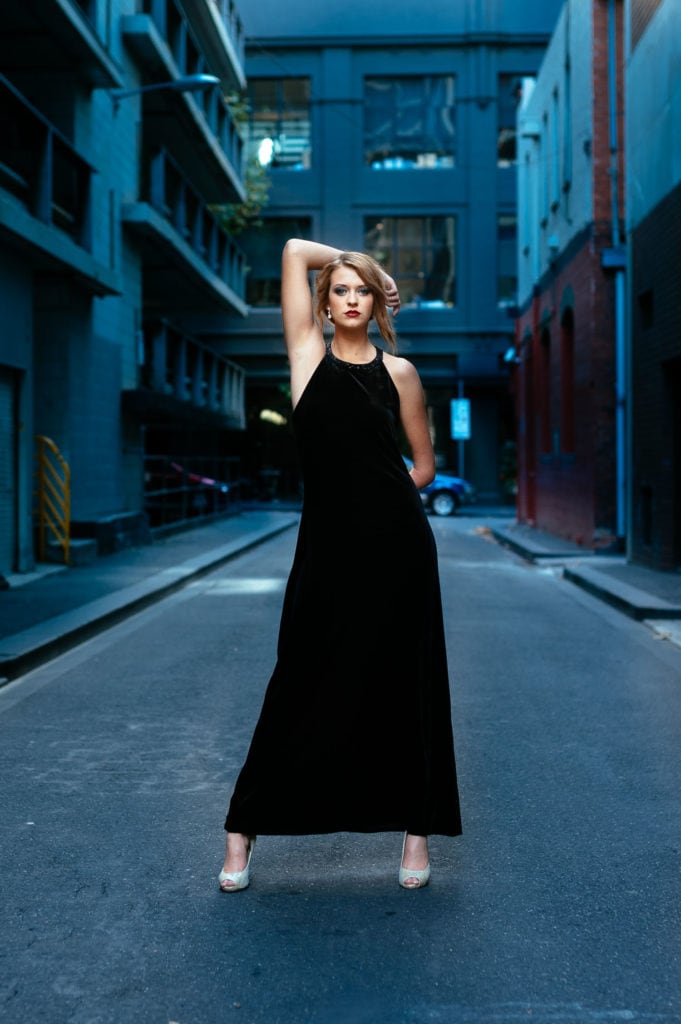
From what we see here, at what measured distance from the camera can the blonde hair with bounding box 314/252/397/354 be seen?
3.76 m

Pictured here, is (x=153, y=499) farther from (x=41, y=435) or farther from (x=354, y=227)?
(x=354, y=227)

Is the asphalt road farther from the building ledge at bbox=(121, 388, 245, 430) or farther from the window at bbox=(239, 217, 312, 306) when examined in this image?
the window at bbox=(239, 217, 312, 306)

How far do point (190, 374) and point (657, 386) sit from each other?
46.6 ft

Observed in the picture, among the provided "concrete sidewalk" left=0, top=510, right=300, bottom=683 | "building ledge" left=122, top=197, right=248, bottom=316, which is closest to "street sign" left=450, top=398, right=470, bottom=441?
"building ledge" left=122, top=197, right=248, bottom=316

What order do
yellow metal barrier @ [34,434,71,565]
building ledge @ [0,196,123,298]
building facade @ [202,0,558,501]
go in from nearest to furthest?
building ledge @ [0,196,123,298], yellow metal barrier @ [34,434,71,565], building facade @ [202,0,558,501]

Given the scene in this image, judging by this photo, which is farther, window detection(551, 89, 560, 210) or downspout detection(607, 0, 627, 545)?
window detection(551, 89, 560, 210)

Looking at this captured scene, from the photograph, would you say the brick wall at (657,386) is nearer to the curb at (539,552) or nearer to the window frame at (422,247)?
the curb at (539,552)

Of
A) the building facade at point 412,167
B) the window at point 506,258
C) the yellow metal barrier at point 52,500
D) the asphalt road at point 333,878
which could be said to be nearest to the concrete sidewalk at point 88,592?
the yellow metal barrier at point 52,500

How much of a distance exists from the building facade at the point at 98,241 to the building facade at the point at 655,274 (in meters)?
6.69

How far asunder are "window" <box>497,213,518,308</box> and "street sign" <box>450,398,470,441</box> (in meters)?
4.29

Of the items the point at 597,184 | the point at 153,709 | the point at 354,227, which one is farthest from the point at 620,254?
the point at 354,227

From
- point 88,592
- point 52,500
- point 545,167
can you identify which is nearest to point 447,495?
point 545,167

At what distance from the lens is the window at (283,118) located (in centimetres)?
4019

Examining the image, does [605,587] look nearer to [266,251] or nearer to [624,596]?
[624,596]
